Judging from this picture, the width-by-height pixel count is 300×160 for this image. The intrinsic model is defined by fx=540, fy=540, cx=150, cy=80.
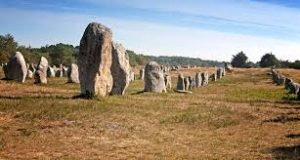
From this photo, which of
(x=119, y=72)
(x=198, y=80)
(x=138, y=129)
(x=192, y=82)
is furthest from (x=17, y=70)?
(x=138, y=129)

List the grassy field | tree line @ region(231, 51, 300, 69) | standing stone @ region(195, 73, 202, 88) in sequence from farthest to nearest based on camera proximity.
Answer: tree line @ region(231, 51, 300, 69)
standing stone @ region(195, 73, 202, 88)
the grassy field

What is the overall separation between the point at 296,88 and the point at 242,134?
A: 880 inches

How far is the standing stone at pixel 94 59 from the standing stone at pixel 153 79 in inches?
368

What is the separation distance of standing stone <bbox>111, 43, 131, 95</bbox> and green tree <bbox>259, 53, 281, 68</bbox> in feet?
362

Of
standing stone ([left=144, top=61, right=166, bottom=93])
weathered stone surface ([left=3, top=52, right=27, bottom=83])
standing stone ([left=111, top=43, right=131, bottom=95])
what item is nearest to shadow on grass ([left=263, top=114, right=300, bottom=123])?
standing stone ([left=111, top=43, right=131, bottom=95])

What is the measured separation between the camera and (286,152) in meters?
18.3

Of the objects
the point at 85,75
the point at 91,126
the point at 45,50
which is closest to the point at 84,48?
the point at 85,75

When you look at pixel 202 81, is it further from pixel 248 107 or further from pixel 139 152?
pixel 139 152

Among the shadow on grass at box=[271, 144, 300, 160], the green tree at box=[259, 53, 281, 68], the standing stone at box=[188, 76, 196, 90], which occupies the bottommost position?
the shadow on grass at box=[271, 144, 300, 160]

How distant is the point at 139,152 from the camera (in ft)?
58.0

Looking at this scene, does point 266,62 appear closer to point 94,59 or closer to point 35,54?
point 35,54

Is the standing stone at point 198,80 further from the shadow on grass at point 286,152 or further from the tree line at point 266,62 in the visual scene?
the tree line at point 266,62

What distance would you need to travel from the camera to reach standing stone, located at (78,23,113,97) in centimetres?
2998

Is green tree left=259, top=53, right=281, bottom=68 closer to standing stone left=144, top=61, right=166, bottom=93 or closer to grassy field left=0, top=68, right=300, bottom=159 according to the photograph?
standing stone left=144, top=61, right=166, bottom=93
